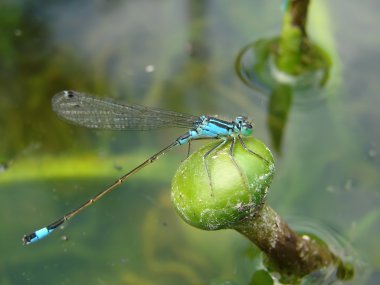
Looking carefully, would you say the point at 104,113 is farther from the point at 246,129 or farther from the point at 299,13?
the point at 299,13

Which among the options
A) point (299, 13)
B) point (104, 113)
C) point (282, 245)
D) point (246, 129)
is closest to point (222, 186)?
point (282, 245)

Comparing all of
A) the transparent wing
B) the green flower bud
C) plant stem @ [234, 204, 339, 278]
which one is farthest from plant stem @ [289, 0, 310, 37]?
the green flower bud

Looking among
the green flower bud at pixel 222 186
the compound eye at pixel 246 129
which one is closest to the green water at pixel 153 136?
the compound eye at pixel 246 129

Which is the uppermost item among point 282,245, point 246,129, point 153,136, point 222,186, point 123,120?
point 222,186

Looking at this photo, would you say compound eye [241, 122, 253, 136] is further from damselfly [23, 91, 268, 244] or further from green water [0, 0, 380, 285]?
green water [0, 0, 380, 285]

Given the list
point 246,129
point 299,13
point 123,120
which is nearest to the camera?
point 246,129

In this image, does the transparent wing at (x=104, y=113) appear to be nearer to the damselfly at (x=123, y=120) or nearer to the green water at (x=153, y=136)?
the damselfly at (x=123, y=120)

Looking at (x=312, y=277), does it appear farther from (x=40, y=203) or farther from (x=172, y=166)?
(x=40, y=203)
